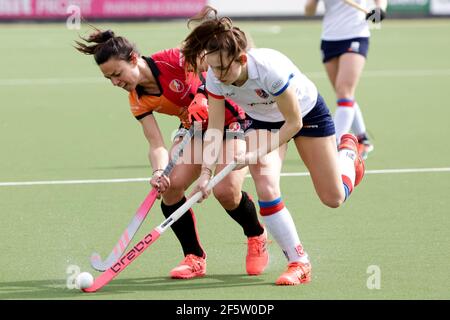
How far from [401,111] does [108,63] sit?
6.99 m

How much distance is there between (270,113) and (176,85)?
1.88 feet

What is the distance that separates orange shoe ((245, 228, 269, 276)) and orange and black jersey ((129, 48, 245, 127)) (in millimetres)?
657

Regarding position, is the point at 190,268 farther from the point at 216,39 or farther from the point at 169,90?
the point at 216,39

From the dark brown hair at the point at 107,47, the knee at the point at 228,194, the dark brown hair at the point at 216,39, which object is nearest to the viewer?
the dark brown hair at the point at 216,39

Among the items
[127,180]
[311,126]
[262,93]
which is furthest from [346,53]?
[262,93]

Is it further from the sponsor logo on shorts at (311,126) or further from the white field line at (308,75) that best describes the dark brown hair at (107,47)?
the white field line at (308,75)

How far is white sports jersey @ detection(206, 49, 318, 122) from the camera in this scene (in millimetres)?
5262

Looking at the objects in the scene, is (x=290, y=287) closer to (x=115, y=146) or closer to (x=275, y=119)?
(x=275, y=119)

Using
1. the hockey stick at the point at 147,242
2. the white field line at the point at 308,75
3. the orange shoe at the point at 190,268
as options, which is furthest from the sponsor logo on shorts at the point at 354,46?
the white field line at the point at 308,75

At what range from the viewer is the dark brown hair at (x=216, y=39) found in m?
5.16

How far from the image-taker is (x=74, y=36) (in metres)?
21.1

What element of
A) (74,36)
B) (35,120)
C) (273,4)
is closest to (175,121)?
(35,120)

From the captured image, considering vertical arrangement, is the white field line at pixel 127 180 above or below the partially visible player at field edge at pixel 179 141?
below

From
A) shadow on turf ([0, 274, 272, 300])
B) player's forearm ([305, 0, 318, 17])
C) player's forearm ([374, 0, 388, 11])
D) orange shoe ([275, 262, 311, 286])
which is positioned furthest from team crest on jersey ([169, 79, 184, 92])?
player's forearm ([305, 0, 318, 17])
